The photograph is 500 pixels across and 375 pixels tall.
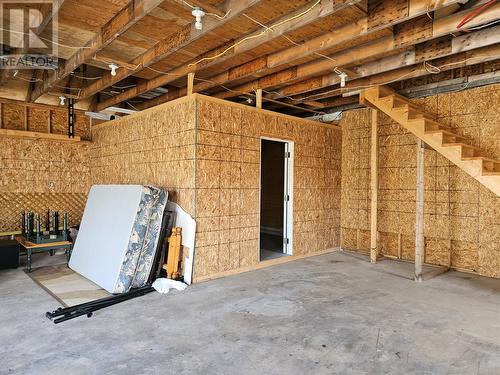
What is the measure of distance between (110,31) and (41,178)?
179 inches

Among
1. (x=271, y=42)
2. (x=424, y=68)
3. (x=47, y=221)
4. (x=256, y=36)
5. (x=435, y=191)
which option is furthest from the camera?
(x=47, y=221)

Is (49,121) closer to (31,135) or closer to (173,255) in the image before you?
(31,135)

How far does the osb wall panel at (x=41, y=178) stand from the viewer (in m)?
6.58

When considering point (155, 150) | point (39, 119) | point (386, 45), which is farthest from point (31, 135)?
point (386, 45)

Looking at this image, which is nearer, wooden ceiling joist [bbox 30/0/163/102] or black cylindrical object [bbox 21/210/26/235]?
wooden ceiling joist [bbox 30/0/163/102]

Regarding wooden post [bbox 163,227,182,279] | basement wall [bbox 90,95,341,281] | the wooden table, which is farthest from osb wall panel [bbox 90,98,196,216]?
the wooden table

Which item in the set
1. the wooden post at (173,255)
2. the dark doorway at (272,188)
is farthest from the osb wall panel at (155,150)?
the dark doorway at (272,188)

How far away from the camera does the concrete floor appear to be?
2609 mm

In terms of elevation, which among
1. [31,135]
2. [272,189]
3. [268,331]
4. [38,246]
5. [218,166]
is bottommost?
[268,331]

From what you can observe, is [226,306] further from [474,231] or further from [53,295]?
[474,231]

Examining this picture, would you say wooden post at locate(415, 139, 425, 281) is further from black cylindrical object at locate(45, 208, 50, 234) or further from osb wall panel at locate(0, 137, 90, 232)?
osb wall panel at locate(0, 137, 90, 232)

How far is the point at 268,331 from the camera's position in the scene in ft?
10.5

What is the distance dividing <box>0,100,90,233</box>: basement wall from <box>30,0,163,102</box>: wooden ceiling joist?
6.04 ft

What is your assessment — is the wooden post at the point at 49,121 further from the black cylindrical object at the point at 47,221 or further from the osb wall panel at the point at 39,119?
the black cylindrical object at the point at 47,221
